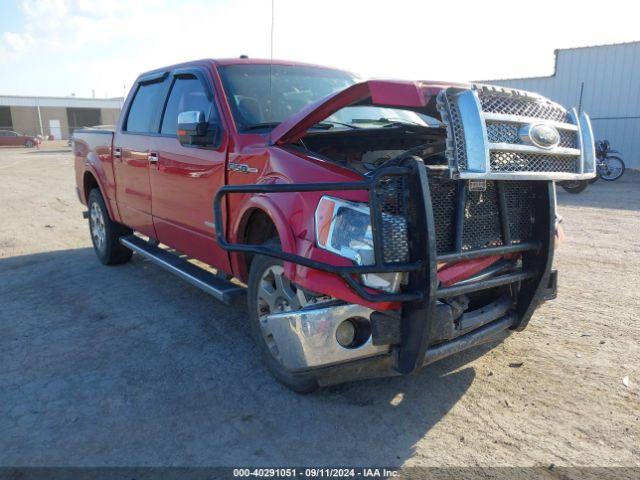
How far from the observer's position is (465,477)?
8.21 ft

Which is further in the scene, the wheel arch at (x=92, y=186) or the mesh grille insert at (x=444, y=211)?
the wheel arch at (x=92, y=186)

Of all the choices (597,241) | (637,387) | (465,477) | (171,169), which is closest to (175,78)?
(171,169)

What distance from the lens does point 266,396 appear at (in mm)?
3254

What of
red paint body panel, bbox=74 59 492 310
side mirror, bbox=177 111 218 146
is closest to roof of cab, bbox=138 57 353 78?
red paint body panel, bbox=74 59 492 310

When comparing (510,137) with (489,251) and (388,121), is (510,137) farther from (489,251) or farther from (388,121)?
(388,121)

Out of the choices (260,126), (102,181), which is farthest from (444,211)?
(102,181)

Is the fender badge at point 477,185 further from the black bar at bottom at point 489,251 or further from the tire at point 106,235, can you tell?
the tire at point 106,235

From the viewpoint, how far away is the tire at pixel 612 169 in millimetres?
15383

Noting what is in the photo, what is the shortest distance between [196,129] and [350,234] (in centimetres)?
165

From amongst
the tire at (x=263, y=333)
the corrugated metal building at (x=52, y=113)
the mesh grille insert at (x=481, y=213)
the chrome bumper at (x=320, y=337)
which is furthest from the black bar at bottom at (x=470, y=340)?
the corrugated metal building at (x=52, y=113)

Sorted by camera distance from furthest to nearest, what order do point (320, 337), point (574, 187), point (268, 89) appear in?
point (574, 187) < point (268, 89) < point (320, 337)

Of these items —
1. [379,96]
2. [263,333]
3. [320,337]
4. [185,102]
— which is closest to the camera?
[379,96]

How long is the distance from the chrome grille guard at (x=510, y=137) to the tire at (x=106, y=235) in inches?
190

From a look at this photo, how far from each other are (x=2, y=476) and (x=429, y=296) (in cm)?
223
